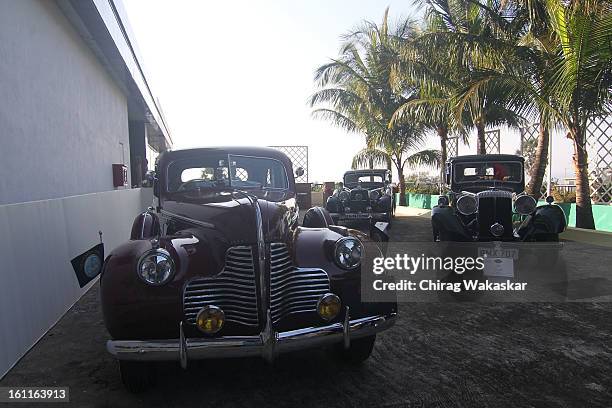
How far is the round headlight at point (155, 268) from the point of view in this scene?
8.86 feet

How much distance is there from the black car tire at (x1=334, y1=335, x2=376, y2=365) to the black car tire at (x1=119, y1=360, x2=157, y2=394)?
4.63 feet

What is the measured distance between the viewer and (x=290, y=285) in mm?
2955

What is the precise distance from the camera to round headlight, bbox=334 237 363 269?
3092 millimetres

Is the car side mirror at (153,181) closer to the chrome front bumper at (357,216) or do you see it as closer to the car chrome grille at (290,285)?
the car chrome grille at (290,285)

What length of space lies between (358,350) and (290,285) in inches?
34.3

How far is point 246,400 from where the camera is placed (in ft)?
9.38

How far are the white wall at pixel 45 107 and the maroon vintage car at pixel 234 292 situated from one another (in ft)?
10.3

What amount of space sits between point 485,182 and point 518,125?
10091 mm

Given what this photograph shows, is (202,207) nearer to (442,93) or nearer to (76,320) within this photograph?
(76,320)

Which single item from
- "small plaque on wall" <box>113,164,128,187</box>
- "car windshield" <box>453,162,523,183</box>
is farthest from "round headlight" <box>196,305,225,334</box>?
"small plaque on wall" <box>113,164,128,187</box>

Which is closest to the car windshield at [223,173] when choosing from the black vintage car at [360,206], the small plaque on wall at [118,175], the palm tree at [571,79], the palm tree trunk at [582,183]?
the palm tree at [571,79]

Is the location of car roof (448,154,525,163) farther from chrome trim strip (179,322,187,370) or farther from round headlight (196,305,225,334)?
chrome trim strip (179,322,187,370)

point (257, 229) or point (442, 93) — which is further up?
point (442, 93)

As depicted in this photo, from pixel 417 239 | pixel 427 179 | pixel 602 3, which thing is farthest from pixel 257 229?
pixel 427 179
